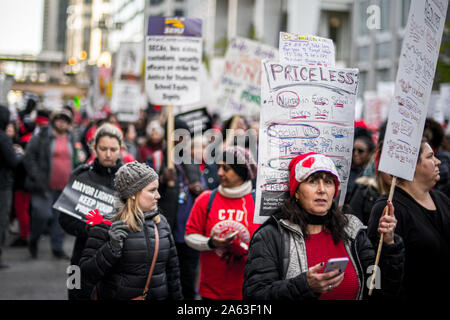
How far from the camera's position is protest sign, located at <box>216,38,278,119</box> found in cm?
891

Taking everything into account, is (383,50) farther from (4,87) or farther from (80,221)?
(80,221)

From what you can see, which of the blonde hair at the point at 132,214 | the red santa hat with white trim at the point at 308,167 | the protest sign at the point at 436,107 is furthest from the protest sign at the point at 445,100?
the blonde hair at the point at 132,214

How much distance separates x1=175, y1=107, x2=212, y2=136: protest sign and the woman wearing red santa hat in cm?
437

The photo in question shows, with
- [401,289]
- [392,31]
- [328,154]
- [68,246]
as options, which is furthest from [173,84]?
[392,31]

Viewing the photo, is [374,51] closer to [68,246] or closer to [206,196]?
[68,246]

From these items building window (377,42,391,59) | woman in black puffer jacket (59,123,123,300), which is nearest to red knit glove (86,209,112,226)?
woman in black puffer jacket (59,123,123,300)

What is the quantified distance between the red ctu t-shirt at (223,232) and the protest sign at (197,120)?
2888 millimetres

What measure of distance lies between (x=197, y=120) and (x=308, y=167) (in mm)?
4657

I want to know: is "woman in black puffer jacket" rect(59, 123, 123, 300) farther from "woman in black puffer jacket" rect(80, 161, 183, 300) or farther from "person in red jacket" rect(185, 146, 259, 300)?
"woman in black puffer jacket" rect(80, 161, 183, 300)

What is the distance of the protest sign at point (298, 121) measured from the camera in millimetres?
3527

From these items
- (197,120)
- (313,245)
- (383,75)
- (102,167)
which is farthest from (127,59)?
(383,75)

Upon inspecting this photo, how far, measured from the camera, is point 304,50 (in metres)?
3.74

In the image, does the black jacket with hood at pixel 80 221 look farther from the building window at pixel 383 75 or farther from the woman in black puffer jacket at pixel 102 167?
the building window at pixel 383 75

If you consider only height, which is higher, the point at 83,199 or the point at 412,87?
the point at 412,87
